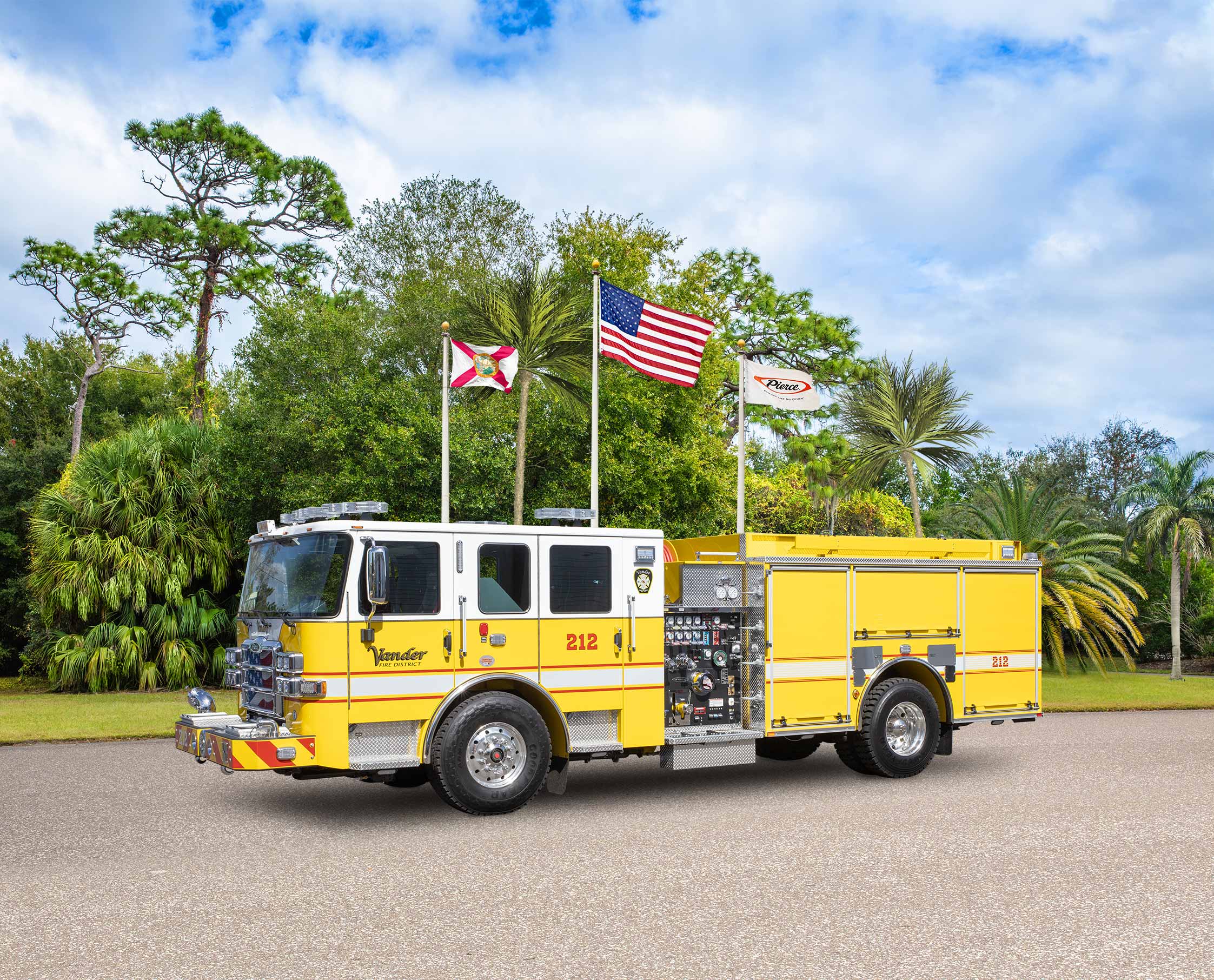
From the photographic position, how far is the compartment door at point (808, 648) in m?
10.7

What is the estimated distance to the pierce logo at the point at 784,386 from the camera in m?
15.2

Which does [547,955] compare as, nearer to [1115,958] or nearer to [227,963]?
[227,963]

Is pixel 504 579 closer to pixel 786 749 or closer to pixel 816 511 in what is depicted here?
pixel 786 749

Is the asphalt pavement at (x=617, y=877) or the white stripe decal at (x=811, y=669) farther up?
the white stripe decal at (x=811, y=669)

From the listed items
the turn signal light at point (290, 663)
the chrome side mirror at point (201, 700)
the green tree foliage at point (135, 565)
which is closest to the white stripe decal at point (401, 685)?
the turn signal light at point (290, 663)

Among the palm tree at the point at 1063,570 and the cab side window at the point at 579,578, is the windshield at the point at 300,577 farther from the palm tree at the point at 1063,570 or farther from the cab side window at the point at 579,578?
the palm tree at the point at 1063,570

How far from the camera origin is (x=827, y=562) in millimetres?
11109

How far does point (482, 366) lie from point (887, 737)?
7.36 m

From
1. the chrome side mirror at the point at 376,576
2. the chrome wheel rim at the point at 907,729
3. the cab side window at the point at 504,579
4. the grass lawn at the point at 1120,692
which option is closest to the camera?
the chrome side mirror at the point at 376,576

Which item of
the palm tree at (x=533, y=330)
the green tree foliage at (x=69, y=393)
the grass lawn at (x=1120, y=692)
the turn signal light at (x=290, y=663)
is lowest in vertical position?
the grass lawn at (x=1120, y=692)

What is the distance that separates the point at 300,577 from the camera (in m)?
9.27

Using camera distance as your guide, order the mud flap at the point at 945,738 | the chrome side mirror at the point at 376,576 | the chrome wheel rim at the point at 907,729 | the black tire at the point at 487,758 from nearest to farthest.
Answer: the chrome side mirror at the point at 376,576 → the black tire at the point at 487,758 → the chrome wheel rim at the point at 907,729 → the mud flap at the point at 945,738

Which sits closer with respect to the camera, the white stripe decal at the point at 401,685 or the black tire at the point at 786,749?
the white stripe decal at the point at 401,685

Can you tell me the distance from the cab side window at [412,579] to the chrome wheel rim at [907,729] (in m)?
5.04
